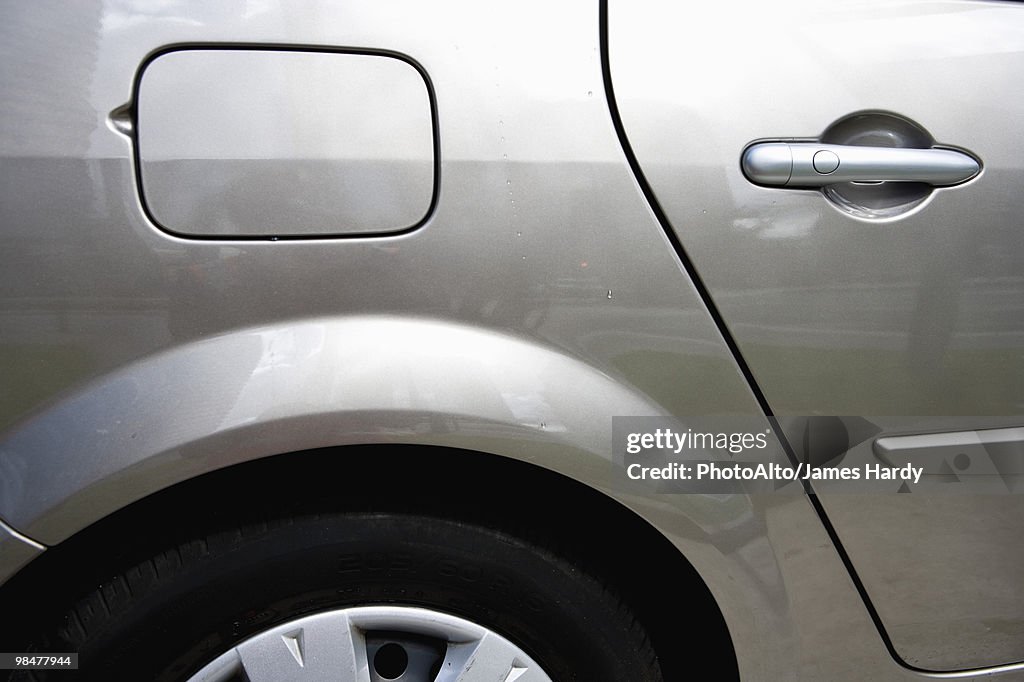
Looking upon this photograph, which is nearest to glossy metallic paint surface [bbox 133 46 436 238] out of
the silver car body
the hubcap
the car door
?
the silver car body

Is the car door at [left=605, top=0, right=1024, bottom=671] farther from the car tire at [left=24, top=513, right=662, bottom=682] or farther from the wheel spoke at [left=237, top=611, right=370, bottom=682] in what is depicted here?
the wheel spoke at [left=237, top=611, right=370, bottom=682]

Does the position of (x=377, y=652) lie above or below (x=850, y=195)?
below

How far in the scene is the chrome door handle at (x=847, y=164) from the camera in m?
1.04

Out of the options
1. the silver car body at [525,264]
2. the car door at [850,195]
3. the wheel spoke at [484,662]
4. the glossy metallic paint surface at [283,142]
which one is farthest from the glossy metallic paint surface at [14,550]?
the car door at [850,195]

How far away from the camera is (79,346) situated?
0.96m

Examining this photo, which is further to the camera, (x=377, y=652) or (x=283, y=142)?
(x=377, y=652)

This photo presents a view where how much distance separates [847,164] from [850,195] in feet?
0.15

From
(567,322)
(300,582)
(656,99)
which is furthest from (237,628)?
(656,99)

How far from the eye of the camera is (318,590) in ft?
3.64

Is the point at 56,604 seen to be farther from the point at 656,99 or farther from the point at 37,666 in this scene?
the point at 656,99

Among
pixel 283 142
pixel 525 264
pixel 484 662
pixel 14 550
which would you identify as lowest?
pixel 484 662

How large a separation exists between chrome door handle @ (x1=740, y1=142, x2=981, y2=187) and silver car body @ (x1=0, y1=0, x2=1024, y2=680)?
22 mm

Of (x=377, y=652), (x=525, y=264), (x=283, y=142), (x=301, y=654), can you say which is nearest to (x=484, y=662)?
(x=377, y=652)

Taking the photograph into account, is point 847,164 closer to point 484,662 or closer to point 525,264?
point 525,264
